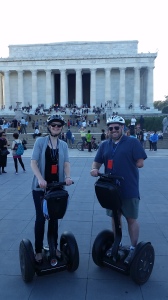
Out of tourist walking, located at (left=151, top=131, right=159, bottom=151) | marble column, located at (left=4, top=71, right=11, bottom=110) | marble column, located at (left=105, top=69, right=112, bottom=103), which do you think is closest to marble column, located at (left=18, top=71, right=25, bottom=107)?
marble column, located at (left=4, top=71, right=11, bottom=110)

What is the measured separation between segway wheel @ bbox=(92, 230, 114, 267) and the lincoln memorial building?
Result: 145 feet

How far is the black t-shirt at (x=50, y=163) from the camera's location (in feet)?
12.8

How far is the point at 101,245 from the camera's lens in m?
4.09

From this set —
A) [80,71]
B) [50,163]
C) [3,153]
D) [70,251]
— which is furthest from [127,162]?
[80,71]

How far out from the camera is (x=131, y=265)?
12.0 feet

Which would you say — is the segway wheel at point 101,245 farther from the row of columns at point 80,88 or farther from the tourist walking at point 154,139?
the row of columns at point 80,88

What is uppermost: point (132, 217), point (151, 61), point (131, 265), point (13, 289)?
point (151, 61)

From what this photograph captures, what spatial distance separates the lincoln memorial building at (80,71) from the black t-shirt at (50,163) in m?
44.5

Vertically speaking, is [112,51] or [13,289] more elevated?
[112,51]

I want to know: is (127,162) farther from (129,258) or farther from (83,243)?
(83,243)

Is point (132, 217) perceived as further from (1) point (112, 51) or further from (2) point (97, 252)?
(1) point (112, 51)

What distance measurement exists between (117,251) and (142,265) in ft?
1.17

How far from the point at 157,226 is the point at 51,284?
9.02 ft

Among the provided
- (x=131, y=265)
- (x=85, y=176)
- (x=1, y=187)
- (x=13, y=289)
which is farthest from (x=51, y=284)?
(x=85, y=176)
